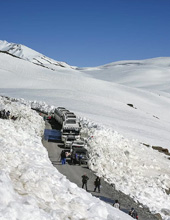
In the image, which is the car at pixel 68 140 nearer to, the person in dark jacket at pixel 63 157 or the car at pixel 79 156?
the car at pixel 79 156

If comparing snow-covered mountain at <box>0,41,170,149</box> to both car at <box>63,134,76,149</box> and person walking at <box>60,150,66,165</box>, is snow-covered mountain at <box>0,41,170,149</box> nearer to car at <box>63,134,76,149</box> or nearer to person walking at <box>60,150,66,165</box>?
car at <box>63,134,76,149</box>

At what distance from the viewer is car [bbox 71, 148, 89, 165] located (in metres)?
22.4

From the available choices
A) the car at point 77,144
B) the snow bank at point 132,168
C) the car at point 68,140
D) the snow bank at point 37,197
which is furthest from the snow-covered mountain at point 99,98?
the snow bank at point 37,197

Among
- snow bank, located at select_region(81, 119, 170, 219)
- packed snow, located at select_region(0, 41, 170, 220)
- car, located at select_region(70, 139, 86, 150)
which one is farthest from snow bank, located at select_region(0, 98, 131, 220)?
car, located at select_region(70, 139, 86, 150)

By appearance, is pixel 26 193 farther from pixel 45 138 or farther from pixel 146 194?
pixel 45 138

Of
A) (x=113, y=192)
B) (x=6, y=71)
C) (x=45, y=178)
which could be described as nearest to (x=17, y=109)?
(x=113, y=192)

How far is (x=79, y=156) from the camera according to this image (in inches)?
886

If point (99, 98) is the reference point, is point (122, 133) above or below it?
below

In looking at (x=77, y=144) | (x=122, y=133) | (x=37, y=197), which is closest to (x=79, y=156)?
(x=77, y=144)

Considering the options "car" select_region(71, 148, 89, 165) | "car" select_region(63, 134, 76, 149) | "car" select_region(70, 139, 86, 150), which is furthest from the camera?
"car" select_region(63, 134, 76, 149)

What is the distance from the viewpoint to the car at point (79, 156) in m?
22.4

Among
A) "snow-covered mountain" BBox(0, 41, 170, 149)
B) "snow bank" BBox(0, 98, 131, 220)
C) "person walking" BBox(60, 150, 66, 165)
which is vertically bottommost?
"person walking" BBox(60, 150, 66, 165)

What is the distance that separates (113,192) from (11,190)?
9895 mm

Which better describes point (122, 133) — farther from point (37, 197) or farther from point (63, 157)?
point (37, 197)
